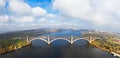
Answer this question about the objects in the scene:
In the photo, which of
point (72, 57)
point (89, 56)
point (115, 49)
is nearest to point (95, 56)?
point (89, 56)

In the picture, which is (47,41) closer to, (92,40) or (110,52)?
(92,40)

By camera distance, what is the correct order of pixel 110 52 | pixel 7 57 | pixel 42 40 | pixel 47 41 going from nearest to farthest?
pixel 7 57 < pixel 110 52 < pixel 47 41 < pixel 42 40

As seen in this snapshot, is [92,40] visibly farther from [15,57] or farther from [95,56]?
[15,57]

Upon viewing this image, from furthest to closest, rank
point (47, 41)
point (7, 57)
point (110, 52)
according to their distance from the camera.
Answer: point (47, 41) → point (110, 52) → point (7, 57)

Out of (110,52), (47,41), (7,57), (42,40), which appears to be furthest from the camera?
(42,40)

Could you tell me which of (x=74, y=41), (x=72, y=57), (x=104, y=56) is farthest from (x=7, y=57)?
(x=74, y=41)

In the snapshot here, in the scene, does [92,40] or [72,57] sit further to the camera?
[92,40]

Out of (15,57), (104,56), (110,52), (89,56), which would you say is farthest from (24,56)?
(110,52)

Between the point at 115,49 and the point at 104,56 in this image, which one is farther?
the point at 115,49
